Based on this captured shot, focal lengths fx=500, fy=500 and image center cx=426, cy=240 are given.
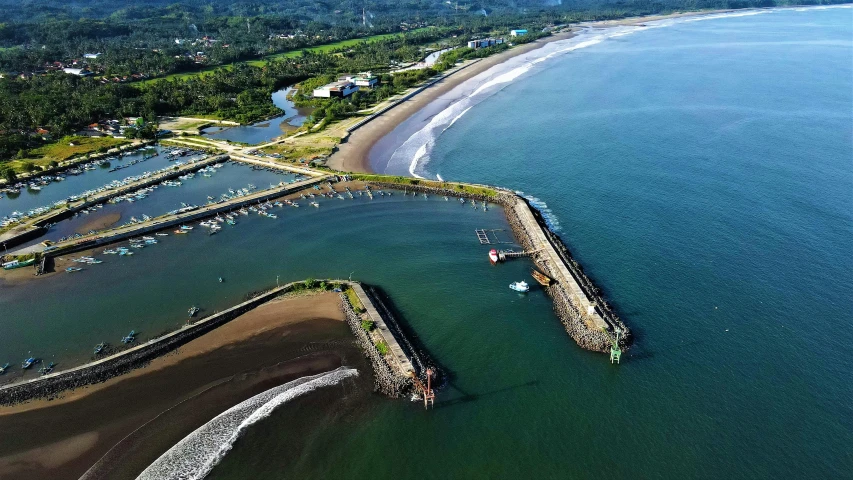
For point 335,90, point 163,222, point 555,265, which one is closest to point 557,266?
point 555,265

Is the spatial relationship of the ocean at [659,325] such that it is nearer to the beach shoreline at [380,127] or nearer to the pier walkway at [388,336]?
the pier walkway at [388,336]

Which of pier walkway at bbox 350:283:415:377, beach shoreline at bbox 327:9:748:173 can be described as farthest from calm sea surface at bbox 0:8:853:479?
beach shoreline at bbox 327:9:748:173

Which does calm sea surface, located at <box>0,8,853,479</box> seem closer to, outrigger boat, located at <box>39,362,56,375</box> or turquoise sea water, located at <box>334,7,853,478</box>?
turquoise sea water, located at <box>334,7,853,478</box>

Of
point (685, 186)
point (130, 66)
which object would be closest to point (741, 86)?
point (685, 186)

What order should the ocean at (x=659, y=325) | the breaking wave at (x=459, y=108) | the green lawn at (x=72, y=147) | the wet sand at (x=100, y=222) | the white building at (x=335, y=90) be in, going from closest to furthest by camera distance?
the ocean at (x=659, y=325) → the wet sand at (x=100, y=222) → the breaking wave at (x=459, y=108) → the green lawn at (x=72, y=147) → the white building at (x=335, y=90)

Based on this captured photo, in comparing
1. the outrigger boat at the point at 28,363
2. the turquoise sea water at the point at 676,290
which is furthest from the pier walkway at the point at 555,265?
the outrigger boat at the point at 28,363

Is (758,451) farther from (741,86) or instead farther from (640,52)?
(640,52)

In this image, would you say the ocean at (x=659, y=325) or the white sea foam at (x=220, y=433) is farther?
the ocean at (x=659, y=325)
